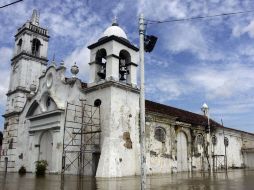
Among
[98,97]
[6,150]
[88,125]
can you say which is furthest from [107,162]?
[6,150]

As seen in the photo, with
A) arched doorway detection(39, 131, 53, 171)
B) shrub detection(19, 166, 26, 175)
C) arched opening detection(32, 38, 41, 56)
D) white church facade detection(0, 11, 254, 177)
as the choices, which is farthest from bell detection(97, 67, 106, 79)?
arched opening detection(32, 38, 41, 56)

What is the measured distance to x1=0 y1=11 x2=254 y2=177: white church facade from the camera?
21562 mm

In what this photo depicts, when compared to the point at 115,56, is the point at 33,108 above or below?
below

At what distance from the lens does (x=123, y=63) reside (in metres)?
24.2

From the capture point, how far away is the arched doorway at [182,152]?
2882 centimetres

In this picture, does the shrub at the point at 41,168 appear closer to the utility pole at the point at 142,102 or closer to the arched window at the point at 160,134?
the arched window at the point at 160,134

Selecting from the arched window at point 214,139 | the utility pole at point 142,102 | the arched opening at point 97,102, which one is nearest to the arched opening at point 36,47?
the arched opening at point 97,102

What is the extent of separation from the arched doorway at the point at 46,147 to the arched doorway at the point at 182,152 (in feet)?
39.0

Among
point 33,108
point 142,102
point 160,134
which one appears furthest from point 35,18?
point 142,102

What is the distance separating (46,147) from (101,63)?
338 inches

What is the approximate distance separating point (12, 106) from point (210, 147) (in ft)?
71.1

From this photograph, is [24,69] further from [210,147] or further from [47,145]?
[210,147]

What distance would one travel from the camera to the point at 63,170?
21156 mm

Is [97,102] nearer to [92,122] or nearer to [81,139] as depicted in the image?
[92,122]
